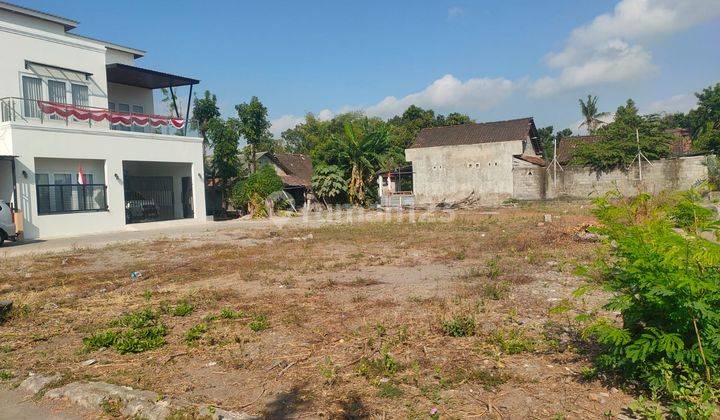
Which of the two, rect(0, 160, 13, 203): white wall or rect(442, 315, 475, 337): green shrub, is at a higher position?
rect(0, 160, 13, 203): white wall

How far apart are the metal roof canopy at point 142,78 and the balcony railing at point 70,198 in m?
5.72

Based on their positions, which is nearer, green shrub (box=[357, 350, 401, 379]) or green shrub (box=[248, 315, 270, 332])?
green shrub (box=[357, 350, 401, 379])

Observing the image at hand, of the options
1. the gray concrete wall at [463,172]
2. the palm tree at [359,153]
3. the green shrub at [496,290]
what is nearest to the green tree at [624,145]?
the gray concrete wall at [463,172]

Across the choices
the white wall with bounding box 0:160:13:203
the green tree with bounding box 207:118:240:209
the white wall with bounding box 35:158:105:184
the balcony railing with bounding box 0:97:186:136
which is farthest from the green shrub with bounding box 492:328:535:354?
the green tree with bounding box 207:118:240:209

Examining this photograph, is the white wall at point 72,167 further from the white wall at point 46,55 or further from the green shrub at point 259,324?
the green shrub at point 259,324

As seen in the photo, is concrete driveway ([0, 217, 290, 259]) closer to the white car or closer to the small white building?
the white car

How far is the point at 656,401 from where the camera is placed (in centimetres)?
358

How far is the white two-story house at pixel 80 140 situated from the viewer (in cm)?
1878

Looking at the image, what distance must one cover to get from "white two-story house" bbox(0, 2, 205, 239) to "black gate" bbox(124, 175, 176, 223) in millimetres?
49

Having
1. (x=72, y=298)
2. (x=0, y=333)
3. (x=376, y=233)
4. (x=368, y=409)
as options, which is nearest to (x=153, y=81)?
(x=376, y=233)

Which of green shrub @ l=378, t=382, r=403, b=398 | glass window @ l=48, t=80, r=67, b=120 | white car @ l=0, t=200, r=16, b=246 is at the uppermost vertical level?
glass window @ l=48, t=80, r=67, b=120

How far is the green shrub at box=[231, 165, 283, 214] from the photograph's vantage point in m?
28.3

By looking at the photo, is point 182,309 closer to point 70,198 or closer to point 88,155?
point 70,198

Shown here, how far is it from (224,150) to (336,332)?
25680 mm
